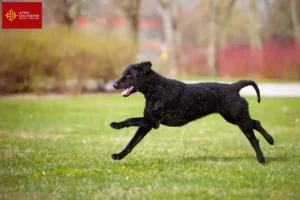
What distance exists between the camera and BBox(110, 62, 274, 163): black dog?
7270mm

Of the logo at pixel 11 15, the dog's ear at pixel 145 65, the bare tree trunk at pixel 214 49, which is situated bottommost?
the bare tree trunk at pixel 214 49

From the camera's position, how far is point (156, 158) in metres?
7.91

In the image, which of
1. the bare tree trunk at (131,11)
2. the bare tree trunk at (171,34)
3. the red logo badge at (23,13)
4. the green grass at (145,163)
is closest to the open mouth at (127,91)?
the green grass at (145,163)

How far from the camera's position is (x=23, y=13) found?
39.5 ft

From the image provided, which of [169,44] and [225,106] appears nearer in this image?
[225,106]

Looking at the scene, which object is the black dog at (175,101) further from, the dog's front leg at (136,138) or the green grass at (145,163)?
the green grass at (145,163)

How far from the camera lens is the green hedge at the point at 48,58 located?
21.0m

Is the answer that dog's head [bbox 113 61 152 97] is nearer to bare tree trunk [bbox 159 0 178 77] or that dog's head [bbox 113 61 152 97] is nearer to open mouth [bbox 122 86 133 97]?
open mouth [bbox 122 86 133 97]

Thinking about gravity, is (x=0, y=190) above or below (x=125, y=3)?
below

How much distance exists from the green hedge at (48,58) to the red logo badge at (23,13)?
8.42 metres

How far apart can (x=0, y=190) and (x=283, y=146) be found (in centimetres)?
528

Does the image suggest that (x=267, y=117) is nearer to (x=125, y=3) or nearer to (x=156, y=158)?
(x=156, y=158)

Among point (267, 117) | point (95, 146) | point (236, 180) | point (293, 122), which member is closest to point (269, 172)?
point (236, 180)

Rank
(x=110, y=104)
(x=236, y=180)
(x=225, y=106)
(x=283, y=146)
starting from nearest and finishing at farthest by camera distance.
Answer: (x=236, y=180) < (x=225, y=106) < (x=283, y=146) < (x=110, y=104)
